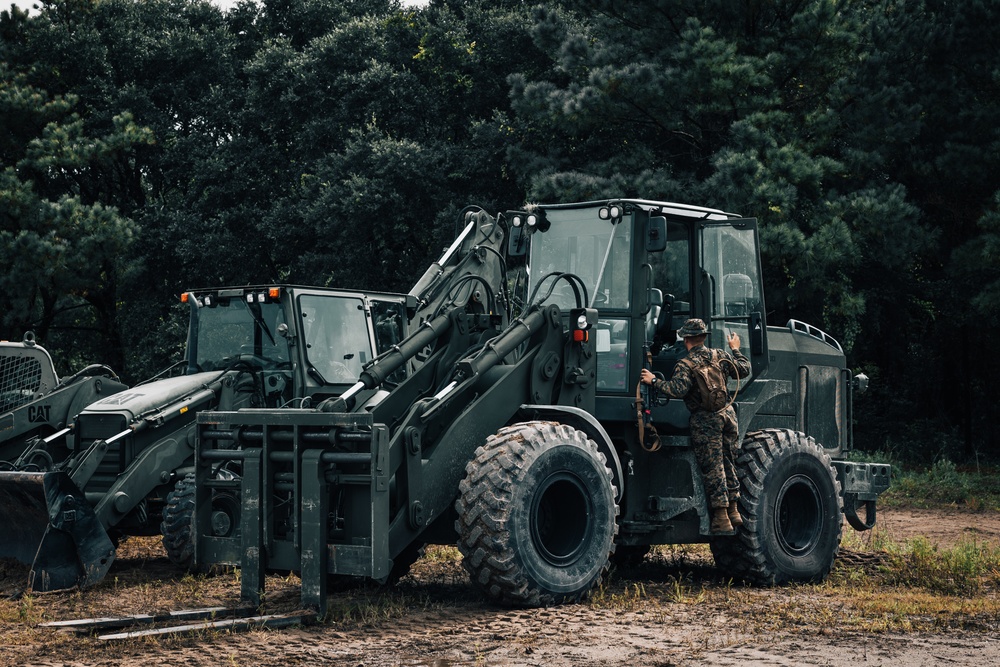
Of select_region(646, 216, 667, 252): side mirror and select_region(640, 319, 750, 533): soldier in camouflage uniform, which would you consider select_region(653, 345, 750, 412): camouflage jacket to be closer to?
select_region(640, 319, 750, 533): soldier in camouflage uniform

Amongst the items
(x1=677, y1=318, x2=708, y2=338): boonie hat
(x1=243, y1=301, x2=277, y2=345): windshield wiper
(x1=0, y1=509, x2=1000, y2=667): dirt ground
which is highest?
(x1=243, y1=301, x2=277, y2=345): windshield wiper

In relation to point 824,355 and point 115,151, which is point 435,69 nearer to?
point 115,151

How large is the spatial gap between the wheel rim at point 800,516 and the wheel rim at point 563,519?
2.39 m

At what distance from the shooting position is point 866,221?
21000 mm

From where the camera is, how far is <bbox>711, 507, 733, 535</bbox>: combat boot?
970cm

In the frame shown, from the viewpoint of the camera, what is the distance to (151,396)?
12531 millimetres

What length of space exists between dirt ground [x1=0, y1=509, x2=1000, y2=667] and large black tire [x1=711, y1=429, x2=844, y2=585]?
9.3 inches

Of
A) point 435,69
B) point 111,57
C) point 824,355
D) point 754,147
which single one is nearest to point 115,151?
point 111,57

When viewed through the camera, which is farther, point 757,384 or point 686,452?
point 757,384

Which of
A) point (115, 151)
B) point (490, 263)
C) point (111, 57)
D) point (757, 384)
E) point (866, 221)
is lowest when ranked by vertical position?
point (757, 384)

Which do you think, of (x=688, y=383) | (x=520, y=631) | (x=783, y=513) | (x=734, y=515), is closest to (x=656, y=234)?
(x=688, y=383)

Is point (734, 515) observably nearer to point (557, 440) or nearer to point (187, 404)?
point (557, 440)

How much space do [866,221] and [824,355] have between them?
1008cm

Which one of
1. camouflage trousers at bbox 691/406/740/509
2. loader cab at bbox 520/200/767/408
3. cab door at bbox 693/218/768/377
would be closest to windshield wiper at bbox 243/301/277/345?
loader cab at bbox 520/200/767/408
